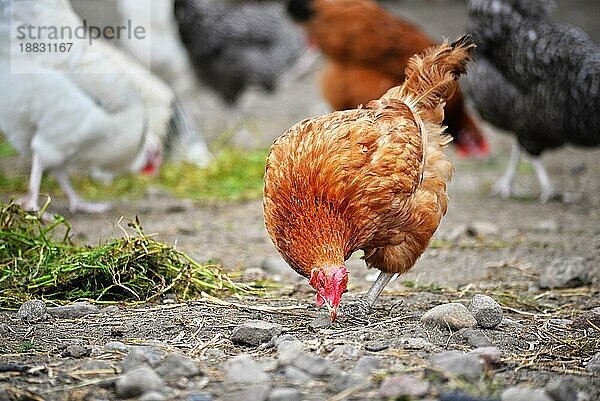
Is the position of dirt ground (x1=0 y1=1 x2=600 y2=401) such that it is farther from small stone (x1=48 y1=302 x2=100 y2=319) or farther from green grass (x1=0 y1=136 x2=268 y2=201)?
green grass (x1=0 y1=136 x2=268 y2=201)

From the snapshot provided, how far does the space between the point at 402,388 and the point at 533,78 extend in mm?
4231

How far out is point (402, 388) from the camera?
2270 mm

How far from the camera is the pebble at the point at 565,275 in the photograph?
13.1 feet

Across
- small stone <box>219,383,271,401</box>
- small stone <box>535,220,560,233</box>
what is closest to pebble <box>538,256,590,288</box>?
small stone <box>535,220,560,233</box>

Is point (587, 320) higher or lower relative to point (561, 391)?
lower

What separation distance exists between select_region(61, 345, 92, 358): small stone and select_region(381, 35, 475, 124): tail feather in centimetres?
Answer: 183

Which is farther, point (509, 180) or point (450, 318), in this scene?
point (509, 180)

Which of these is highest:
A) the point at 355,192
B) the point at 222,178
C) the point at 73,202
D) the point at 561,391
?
the point at 355,192

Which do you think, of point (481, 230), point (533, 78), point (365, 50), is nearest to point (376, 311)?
point (481, 230)

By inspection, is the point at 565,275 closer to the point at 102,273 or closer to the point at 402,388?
the point at 402,388

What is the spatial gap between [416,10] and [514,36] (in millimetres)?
7421

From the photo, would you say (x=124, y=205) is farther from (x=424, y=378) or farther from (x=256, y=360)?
(x=424, y=378)

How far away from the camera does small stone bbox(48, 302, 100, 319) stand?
3.20m

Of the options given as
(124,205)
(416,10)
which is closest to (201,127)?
(124,205)
